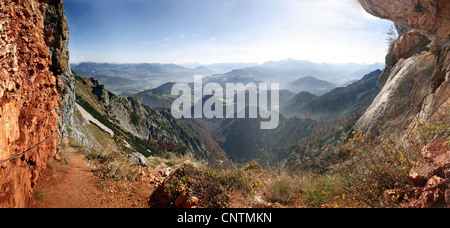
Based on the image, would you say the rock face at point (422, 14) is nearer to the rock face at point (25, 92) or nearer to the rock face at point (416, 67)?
the rock face at point (416, 67)

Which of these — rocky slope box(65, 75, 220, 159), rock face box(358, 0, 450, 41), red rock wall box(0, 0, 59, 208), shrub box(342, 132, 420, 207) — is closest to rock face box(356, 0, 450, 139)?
rock face box(358, 0, 450, 41)

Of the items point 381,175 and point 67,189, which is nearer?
point 381,175

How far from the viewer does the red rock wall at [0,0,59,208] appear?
4.40m

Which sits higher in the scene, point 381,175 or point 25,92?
point 25,92

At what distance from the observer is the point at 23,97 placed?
530 cm

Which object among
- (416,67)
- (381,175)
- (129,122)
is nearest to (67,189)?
(381,175)

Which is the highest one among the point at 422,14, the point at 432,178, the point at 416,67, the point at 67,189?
the point at 422,14

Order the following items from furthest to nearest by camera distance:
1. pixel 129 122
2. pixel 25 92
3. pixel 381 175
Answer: pixel 129 122, pixel 25 92, pixel 381 175

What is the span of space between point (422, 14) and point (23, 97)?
51.5ft

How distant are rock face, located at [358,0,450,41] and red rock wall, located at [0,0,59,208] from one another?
14.9 m

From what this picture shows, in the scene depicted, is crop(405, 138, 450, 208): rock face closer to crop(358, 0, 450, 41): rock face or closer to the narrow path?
crop(358, 0, 450, 41): rock face

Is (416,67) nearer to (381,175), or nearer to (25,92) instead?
(381,175)
